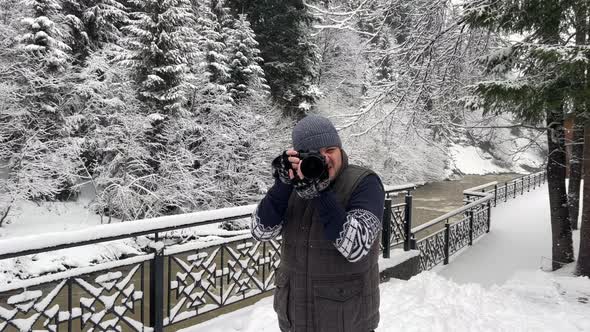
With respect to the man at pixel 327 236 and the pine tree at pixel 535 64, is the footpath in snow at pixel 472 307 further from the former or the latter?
the pine tree at pixel 535 64

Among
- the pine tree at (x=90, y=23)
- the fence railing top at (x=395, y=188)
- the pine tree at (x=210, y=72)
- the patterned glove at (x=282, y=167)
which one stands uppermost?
the pine tree at (x=90, y=23)

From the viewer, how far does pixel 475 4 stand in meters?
7.38

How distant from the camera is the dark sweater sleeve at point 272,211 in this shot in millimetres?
1974

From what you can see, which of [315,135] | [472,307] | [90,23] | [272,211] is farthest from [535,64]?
[90,23]

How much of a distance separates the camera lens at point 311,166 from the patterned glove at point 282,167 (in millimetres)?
117

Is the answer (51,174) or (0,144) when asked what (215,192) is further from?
Answer: (0,144)

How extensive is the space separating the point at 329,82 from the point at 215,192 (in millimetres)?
15742

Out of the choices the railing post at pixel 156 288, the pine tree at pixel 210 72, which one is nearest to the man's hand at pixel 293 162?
the railing post at pixel 156 288

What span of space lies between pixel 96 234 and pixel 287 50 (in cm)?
1997

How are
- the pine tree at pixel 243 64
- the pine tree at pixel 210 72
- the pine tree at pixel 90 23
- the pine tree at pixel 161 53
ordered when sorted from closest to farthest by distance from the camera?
the pine tree at pixel 161 53 → the pine tree at pixel 210 72 → the pine tree at pixel 90 23 → the pine tree at pixel 243 64

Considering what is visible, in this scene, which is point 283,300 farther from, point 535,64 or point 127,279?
point 535,64

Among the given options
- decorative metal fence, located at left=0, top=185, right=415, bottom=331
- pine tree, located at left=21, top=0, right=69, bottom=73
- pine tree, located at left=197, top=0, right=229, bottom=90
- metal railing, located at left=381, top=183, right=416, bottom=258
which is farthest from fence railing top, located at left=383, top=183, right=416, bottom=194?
pine tree, located at left=21, top=0, right=69, bottom=73

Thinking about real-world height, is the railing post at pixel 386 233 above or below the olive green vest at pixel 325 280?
below

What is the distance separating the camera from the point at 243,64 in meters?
19.3
